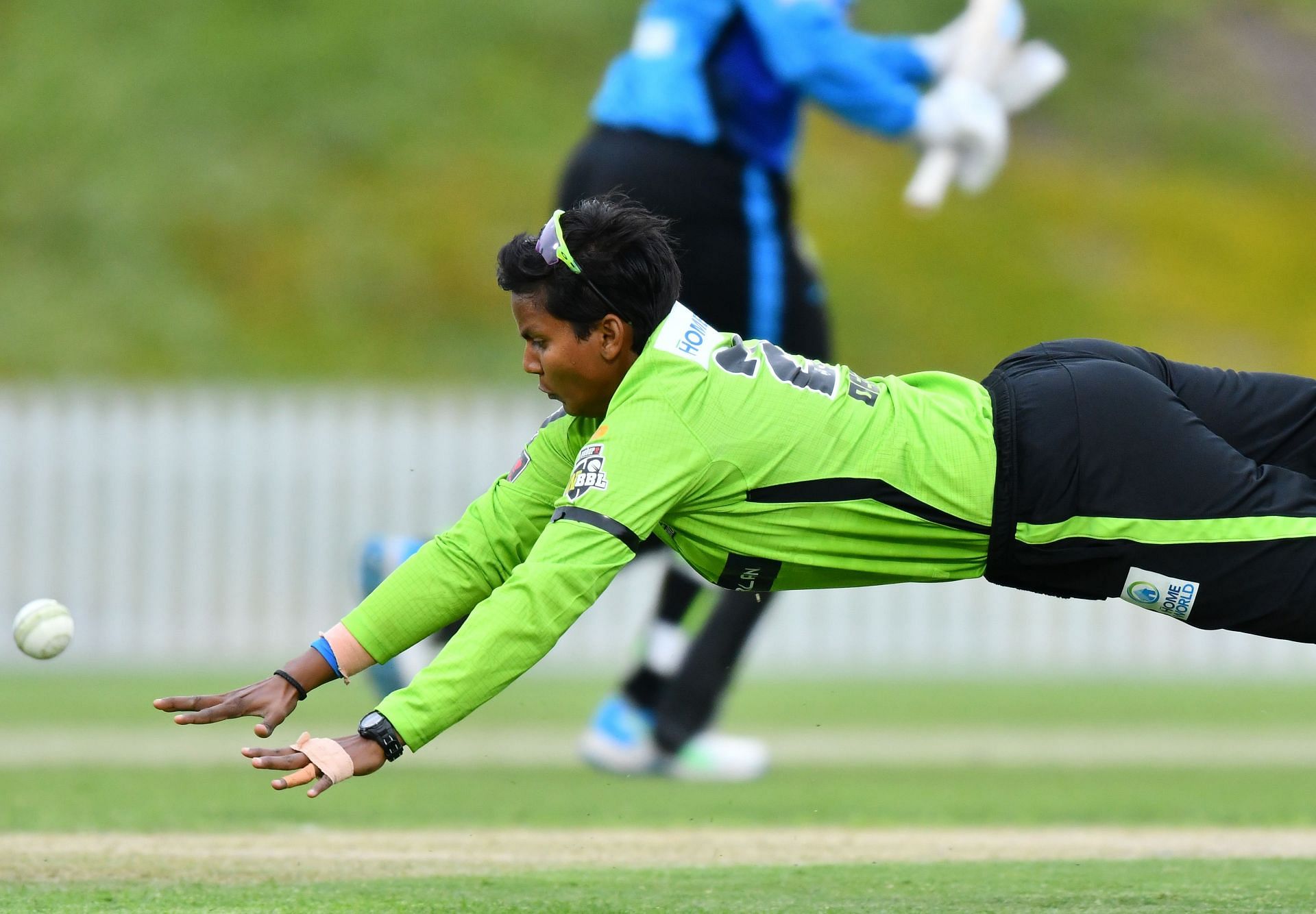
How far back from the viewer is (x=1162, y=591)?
3.88m

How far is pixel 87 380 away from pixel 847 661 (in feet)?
27.5

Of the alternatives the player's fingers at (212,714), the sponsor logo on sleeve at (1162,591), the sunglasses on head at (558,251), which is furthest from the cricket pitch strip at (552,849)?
the sunglasses on head at (558,251)

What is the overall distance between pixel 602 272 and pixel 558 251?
4.0 inches

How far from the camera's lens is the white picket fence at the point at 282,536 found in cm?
1223

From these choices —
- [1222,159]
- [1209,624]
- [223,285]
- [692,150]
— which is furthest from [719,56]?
[1222,159]

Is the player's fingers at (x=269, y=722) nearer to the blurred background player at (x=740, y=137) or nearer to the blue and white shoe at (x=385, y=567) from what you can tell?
the blue and white shoe at (x=385, y=567)

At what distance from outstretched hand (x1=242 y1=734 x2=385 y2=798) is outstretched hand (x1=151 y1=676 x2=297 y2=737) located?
0.29m

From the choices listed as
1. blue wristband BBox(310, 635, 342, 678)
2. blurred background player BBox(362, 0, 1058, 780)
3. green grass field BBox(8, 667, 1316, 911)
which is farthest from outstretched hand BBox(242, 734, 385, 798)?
blurred background player BBox(362, 0, 1058, 780)

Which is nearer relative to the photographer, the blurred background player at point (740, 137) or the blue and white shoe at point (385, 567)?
the blue and white shoe at point (385, 567)

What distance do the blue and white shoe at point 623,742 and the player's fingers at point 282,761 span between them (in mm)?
3274

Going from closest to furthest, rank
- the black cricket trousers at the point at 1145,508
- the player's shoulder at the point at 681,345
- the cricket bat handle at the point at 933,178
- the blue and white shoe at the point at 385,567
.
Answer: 1. the player's shoulder at the point at 681,345
2. the black cricket trousers at the point at 1145,508
3. the blue and white shoe at the point at 385,567
4. the cricket bat handle at the point at 933,178

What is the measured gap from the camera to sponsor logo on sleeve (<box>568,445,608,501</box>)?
352cm

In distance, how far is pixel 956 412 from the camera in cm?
388

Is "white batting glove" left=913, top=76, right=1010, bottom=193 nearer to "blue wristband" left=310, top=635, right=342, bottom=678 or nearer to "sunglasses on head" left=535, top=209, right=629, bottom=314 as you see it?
"sunglasses on head" left=535, top=209, right=629, bottom=314
